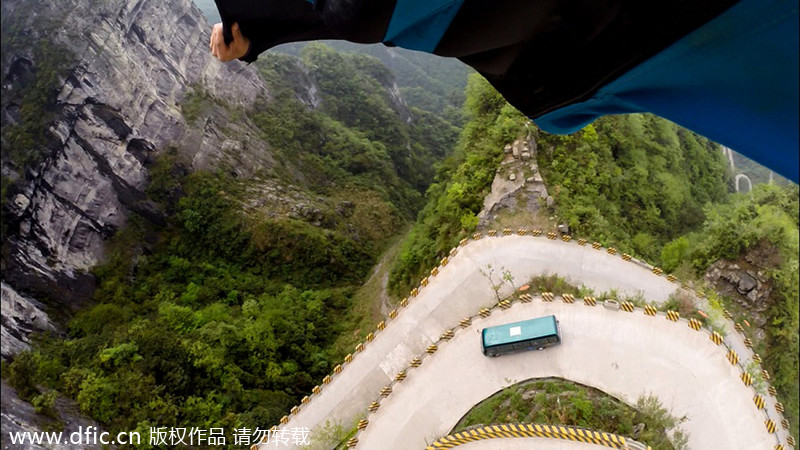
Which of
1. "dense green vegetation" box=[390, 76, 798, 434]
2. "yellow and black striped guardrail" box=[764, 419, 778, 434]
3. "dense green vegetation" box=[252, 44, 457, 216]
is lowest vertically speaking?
"yellow and black striped guardrail" box=[764, 419, 778, 434]

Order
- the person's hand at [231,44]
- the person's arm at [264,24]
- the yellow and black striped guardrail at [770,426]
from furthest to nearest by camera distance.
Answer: the yellow and black striped guardrail at [770,426] → the person's hand at [231,44] → the person's arm at [264,24]

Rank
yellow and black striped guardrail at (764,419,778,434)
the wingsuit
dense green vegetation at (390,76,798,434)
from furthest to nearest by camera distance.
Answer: dense green vegetation at (390,76,798,434), yellow and black striped guardrail at (764,419,778,434), the wingsuit

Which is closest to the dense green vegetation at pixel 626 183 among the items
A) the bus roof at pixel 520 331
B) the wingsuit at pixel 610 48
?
the bus roof at pixel 520 331

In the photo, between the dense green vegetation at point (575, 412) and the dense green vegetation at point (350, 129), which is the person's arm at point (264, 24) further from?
the dense green vegetation at point (350, 129)

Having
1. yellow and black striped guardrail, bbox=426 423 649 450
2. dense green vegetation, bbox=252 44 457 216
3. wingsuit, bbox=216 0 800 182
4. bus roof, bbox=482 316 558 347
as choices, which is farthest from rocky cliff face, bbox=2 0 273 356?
wingsuit, bbox=216 0 800 182

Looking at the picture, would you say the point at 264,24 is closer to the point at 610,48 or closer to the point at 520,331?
the point at 610,48

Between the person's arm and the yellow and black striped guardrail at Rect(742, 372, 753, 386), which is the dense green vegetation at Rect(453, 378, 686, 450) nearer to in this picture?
the yellow and black striped guardrail at Rect(742, 372, 753, 386)

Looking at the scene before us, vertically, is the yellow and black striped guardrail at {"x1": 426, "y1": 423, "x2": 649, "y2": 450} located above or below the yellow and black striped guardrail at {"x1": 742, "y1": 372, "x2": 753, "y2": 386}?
below
